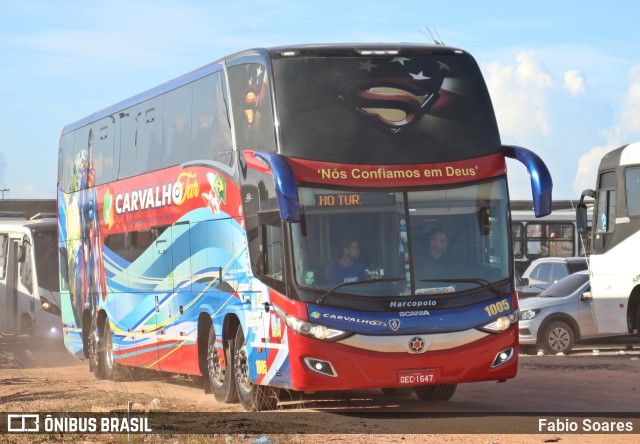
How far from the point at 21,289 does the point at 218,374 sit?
61.7 ft

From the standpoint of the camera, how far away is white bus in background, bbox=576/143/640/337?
2391 cm

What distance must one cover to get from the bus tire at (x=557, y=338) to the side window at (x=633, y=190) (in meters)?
2.90

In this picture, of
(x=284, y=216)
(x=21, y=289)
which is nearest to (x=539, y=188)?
(x=284, y=216)

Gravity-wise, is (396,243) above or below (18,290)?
below

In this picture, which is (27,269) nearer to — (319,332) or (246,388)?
(246,388)

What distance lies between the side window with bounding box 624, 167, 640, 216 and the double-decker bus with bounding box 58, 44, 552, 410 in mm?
8584

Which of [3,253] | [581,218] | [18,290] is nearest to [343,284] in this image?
[581,218]

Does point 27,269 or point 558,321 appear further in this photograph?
point 27,269

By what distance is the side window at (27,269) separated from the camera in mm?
34469

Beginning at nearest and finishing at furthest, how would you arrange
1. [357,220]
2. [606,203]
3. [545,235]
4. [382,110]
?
[357,220]
[382,110]
[606,203]
[545,235]

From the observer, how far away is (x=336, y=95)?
583 inches

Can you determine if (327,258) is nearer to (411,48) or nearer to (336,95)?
(336,95)

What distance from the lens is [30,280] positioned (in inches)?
1359

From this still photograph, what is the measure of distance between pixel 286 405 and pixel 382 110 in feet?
13.3
